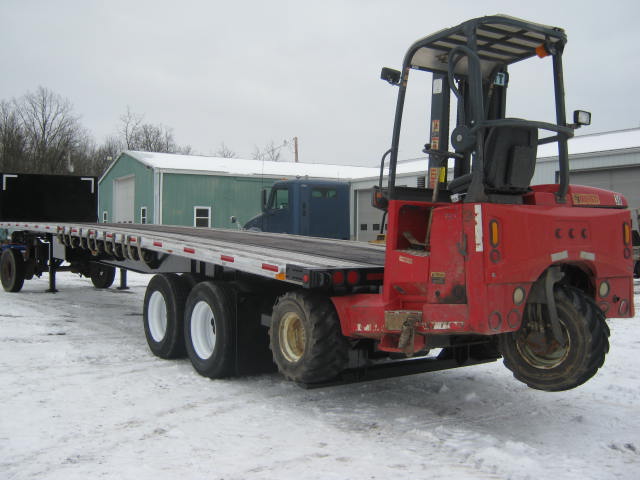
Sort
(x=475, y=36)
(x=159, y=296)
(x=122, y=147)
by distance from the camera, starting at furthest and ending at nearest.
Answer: (x=122, y=147), (x=159, y=296), (x=475, y=36)

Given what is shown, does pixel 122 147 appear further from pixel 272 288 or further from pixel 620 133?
pixel 272 288

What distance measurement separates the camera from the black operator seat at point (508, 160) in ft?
15.1

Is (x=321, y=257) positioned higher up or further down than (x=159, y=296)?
higher up

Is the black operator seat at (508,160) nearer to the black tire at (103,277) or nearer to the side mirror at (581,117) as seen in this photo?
the side mirror at (581,117)

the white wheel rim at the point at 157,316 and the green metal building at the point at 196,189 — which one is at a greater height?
the green metal building at the point at 196,189

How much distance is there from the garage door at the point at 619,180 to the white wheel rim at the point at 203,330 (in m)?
13.3

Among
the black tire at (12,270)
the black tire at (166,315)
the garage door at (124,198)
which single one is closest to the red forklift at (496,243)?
the black tire at (166,315)

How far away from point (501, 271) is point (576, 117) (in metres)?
1.38

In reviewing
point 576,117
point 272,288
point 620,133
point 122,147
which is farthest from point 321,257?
point 122,147

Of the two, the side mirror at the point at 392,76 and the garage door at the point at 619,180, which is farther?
the garage door at the point at 619,180

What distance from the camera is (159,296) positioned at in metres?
7.62

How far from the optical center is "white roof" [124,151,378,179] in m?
28.7

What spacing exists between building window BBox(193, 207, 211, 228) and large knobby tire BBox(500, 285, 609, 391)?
24371 millimetres

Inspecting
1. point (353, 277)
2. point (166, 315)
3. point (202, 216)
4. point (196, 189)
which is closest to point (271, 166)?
point (196, 189)
